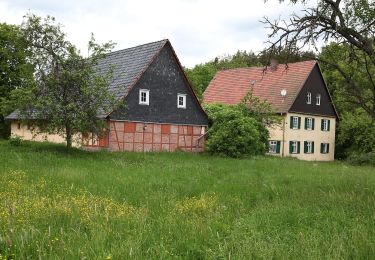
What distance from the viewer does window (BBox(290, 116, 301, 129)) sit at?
45.7m

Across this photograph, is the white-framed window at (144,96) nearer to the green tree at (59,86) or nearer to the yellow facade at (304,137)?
the green tree at (59,86)

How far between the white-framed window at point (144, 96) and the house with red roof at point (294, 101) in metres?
13.0

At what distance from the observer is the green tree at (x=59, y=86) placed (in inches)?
957

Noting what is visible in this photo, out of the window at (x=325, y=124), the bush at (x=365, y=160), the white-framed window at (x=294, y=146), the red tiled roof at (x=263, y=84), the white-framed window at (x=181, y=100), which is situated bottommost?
the bush at (x=365, y=160)

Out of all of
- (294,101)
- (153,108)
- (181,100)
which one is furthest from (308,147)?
(153,108)

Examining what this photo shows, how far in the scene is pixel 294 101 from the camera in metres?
44.8

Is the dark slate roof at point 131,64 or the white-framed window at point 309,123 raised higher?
the dark slate roof at point 131,64

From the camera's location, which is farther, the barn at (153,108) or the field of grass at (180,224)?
the barn at (153,108)

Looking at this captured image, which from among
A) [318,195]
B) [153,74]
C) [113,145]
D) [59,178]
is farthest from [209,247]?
[153,74]

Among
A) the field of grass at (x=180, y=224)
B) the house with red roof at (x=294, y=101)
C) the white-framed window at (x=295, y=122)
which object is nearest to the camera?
the field of grass at (x=180, y=224)

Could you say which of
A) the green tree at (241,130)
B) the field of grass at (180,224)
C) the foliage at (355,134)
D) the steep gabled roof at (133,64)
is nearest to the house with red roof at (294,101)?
the foliage at (355,134)

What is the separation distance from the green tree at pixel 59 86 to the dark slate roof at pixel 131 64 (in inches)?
313

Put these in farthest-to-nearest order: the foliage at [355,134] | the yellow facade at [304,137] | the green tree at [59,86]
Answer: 1. the yellow facade at [304,137]
2. the foliage at [355,134]
3. the green tree at [59,86]

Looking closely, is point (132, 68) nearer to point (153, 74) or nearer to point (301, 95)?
point (153, 74)
